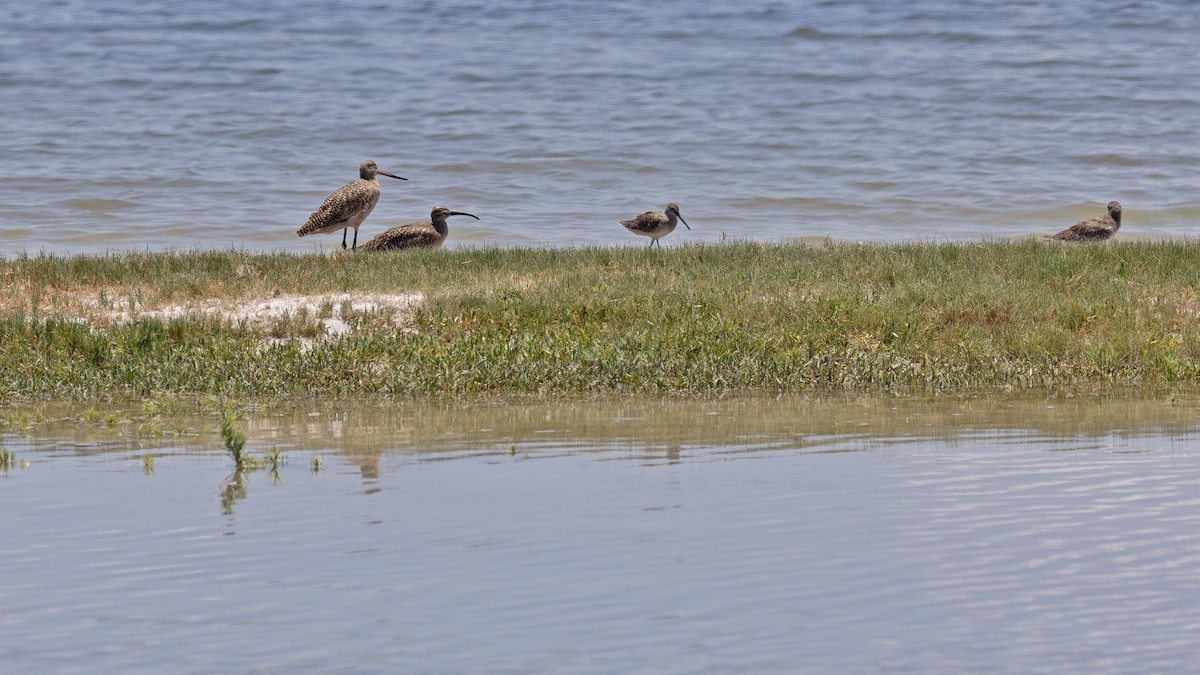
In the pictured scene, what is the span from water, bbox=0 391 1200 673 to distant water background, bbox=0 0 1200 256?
11297mm

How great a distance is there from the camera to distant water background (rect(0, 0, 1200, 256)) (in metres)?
25.0

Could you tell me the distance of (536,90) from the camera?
1415 inches

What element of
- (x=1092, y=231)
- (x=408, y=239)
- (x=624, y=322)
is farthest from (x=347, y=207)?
(x=1092, y=231)

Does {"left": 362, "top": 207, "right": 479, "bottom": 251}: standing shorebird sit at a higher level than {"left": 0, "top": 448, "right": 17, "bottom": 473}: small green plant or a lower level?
higher

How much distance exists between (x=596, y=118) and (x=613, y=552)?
27.2 m

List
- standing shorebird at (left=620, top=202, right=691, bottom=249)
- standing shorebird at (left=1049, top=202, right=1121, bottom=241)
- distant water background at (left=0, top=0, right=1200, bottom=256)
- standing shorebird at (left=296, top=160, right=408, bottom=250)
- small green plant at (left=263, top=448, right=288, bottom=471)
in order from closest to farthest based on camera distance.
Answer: small green plant at (left=263, top=448, right=288, bottom=471) < standing shorebird at (left=296, top=160, right=408, bottom=250) < standing shorebird at (left=1049, top=202, right=1121, bottom=241) < standing shorebird at (left=620, top=202, right=691, bottom=249) < distant water background at (left=0, top=0, right=1200, bottom=256)

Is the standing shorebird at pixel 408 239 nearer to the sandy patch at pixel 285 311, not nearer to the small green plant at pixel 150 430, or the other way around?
the sandy patch at pixel 285 311

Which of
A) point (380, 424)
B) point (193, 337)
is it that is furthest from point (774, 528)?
point (193, 337)

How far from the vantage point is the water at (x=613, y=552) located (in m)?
4.98

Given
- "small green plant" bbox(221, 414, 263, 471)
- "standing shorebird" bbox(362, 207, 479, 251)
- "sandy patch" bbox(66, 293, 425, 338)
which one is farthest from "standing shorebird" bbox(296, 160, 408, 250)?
"small green plant" bbox(221, 414, 263, 471)

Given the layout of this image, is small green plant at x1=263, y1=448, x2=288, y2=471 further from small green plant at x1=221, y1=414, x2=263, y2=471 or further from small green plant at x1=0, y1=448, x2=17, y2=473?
small green plant at x1=0, y1=448, x2=17, y2=473

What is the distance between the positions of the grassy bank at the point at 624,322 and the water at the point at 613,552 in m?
2.15

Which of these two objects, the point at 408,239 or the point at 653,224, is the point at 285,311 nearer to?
the point at 408,239

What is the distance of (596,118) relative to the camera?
32812 millimetres
